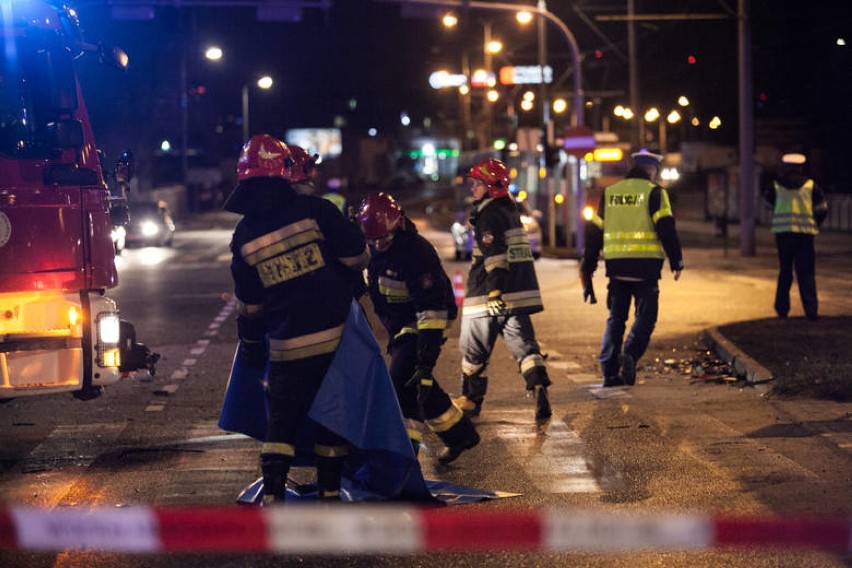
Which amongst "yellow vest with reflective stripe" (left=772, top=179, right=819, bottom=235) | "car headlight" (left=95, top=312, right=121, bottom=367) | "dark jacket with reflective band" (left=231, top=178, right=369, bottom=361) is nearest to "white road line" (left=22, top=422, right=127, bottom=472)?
"car headlight" (left=95, top=312, right=121, bottom=367)

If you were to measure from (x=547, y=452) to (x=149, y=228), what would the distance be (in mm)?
30812

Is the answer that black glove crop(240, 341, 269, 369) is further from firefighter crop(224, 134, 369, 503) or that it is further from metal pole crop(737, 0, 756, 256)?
metal pole crop(737, 0, 756, 256)

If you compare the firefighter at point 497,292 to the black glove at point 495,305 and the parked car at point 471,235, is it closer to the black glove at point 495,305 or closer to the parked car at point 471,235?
the black glove at point 495,305

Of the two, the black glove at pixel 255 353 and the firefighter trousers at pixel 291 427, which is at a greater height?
the black glove at pixel 255 353

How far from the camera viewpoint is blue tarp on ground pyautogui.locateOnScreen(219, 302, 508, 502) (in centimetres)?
648

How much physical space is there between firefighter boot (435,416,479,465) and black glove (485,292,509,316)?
1.60 meters

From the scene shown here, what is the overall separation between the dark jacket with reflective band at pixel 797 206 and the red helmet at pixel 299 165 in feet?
29.5

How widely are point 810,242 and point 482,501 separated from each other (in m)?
9.30

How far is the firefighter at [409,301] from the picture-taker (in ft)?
24.5

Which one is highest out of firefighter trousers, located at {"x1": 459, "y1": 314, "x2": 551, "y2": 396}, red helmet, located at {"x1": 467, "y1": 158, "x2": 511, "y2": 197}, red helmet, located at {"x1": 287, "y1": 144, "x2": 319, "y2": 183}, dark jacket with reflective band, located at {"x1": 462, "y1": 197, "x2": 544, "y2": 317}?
red helmet, located at {"x1": 287, "y1": 144, "x2": 319, "y2": 183}

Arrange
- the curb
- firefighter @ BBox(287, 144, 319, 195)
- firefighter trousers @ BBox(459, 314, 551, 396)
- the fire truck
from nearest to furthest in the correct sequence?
firefighter @ BBox(287, 144, 319, 195), the fire truck, firefighter trousers @ BBox(459, 314, 551, 396), the curb

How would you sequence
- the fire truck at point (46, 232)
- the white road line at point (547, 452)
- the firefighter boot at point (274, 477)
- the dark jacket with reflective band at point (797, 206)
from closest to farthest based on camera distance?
the firefighter boot at point (274, 477)
the white road line at point (547, 452)
the fire truck at point (46, 232)
the dark jacket with reflective band at point (797, 206)

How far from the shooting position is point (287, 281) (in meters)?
6.48

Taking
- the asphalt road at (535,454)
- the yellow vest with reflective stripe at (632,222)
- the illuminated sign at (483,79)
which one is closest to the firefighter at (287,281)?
the asphalt road at (535,454)
